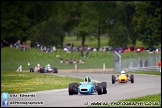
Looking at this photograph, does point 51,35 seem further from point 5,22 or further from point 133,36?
point 133,36

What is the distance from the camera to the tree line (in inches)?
2506

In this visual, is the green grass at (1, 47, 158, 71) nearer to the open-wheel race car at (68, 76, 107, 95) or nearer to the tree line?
the tree line

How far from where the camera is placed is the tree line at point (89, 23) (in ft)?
209

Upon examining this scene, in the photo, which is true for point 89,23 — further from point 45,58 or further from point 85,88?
point 85,88

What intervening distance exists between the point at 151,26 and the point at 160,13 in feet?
7.12

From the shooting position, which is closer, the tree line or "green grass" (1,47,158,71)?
"green grass" (1,47,158,71)

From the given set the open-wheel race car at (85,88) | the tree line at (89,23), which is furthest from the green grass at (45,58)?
the open-wheel race car at (85,88)

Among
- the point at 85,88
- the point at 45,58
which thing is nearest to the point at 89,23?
the point at 45,58

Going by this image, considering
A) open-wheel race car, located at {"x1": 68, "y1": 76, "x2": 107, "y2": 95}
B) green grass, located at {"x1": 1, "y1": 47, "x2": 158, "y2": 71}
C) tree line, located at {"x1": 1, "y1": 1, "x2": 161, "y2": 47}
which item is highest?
tree line, located at {"x1": 1, "y1": 1, "x2": 161, "y2": 47}

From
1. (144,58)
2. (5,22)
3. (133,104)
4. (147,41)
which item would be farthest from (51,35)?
(133,104)

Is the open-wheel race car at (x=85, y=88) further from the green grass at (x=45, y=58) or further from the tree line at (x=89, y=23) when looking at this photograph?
the tree line at (x=89, y=23)

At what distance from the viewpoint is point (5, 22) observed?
242 feet

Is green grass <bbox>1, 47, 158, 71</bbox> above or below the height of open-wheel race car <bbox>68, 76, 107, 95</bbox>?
above

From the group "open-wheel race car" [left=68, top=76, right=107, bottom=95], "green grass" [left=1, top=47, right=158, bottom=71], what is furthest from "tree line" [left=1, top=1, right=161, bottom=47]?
"open-wheel race car" [left=68, top=76, right=107, bottom=95]
